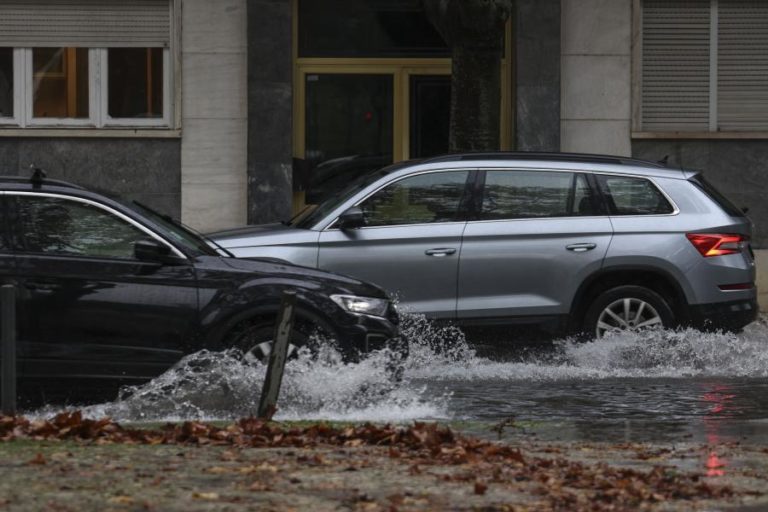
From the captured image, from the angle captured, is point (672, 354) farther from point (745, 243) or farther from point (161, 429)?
point (161, 429)

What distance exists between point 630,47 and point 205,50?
5.18 metres

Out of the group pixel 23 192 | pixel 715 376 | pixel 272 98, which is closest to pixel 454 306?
pixel 715 376

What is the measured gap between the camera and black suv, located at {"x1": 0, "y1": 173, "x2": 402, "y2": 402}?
983 cm

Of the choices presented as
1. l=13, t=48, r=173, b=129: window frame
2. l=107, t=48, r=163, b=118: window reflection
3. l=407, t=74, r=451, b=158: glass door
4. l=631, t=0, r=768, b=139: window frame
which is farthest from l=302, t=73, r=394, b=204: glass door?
l=631, t=0, r=768, b=139: window frame

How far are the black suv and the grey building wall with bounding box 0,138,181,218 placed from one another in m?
9.23

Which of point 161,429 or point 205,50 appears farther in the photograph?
point 205,50

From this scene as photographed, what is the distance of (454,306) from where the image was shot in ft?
43.0

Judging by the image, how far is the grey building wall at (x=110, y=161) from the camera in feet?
64.4

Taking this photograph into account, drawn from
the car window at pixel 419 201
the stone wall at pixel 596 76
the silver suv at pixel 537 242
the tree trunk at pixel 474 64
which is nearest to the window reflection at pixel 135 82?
the tree trunk at pixel 474 64

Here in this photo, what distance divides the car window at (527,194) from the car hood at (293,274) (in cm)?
306

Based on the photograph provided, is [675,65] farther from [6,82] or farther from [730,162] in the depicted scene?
[6,82]

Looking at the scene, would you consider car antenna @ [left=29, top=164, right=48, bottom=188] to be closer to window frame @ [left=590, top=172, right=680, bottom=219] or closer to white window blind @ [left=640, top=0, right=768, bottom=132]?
window frame @ [left=590, top=172, right=680, bottom=219]

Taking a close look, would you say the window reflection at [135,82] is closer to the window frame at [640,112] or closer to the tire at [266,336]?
the window frame at [640,112]

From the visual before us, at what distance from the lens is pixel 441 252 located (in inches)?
516
